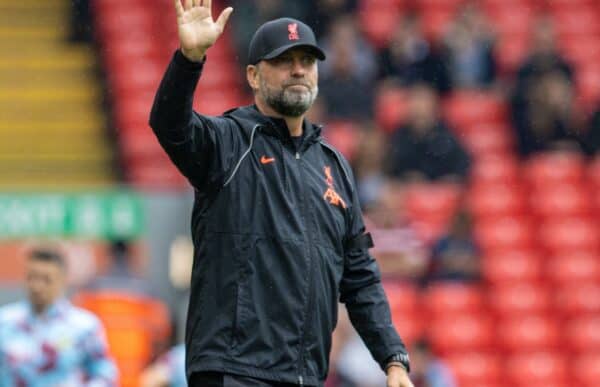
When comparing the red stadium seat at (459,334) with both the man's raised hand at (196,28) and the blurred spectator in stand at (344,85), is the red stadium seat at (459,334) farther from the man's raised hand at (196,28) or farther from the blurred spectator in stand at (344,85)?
the man's raised hand at (196,28)

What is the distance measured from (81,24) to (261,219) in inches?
436

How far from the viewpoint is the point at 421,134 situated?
1312 centimetres

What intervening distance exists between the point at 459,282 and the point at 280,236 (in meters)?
7.40

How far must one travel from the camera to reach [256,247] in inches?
213

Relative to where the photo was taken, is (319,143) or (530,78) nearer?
(319,143)

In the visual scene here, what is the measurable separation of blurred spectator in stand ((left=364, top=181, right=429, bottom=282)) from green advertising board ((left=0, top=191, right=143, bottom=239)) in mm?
1918

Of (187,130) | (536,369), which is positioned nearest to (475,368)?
(536,369)

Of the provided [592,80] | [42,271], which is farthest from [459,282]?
[42,271]

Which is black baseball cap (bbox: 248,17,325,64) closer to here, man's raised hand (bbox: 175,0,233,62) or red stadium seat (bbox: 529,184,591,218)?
man's raised hand (bbox: 175,0,233,62)

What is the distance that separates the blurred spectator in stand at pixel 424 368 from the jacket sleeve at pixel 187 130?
4.82 metres

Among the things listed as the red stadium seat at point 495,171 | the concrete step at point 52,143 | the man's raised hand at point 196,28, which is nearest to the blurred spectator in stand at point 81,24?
the concrete step at point 52,143

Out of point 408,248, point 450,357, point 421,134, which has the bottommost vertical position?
point 450,357

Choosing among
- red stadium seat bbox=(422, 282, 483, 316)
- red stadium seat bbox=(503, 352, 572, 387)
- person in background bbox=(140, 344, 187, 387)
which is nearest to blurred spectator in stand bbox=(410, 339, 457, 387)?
person in background bbox=(140, 344, 187, 387)

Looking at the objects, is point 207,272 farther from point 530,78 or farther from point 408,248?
point 530,78
